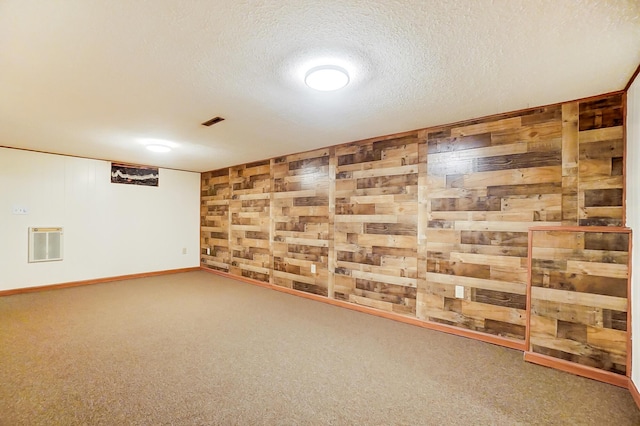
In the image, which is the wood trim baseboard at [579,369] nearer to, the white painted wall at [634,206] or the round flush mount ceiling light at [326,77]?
the white painted wall at [634,206]

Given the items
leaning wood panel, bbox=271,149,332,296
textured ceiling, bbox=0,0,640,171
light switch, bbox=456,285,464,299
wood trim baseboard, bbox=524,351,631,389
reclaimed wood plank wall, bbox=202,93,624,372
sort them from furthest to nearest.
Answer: leaning wood panel, bbox=271,149,332,296, light switch, bbox=456,285,464,299, reclaimed wood plank wall, bbox=202,93,624,372, wood trim baseboard, bbox=524,351,631,389, textured ceiling, bbox=0,0,640,171

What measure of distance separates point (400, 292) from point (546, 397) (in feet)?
5.37

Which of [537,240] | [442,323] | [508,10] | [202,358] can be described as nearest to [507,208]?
[537,240]

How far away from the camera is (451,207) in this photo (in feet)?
10.3

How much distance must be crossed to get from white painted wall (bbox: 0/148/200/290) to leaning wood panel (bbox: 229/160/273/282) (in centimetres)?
139

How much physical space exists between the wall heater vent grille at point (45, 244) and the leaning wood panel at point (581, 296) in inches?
262

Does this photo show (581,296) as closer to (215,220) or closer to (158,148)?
(158,148)

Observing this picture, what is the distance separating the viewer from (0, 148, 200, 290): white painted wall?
4.44 m

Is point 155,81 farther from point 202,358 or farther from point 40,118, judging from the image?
point 202,358

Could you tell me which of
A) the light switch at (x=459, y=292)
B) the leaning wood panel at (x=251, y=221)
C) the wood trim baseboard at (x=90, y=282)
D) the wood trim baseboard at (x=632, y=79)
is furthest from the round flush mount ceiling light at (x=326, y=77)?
the wood trim baseboard at (x=90, y=282)

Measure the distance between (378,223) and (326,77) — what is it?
212cm

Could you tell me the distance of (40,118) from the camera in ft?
9.97

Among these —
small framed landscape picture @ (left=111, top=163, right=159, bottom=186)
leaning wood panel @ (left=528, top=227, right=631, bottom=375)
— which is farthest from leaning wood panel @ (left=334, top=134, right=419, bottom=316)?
small framed landscape picture @ (left=111, top=163, right=159, bottom=186)

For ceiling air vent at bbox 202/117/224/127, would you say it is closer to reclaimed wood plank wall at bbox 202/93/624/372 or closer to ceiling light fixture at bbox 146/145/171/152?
ceiling light fixture at bbox 146/145/171/152
